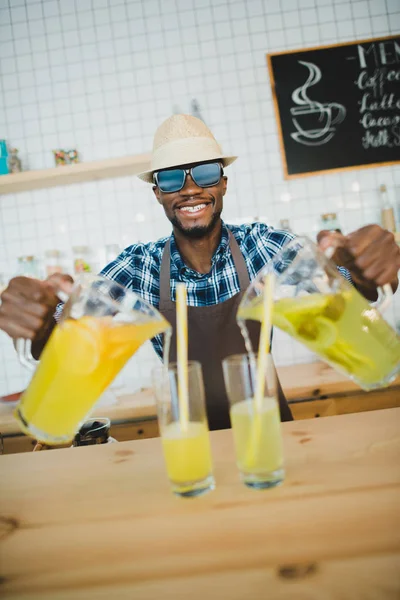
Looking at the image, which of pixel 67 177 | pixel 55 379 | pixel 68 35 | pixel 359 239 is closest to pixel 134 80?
pixel 68 35

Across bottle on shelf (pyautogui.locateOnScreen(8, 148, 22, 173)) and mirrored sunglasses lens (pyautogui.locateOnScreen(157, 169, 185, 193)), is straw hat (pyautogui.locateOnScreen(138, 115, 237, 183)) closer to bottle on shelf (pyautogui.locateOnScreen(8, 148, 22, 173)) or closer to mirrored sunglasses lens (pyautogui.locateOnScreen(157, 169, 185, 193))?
mirrored sunglasses lens (pyautogui.locateOnScreen(157, 169, 185, 193))

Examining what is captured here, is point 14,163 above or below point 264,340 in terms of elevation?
above

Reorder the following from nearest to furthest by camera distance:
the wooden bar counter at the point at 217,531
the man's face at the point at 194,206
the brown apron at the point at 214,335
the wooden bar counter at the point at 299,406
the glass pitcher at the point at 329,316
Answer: the wooden bar counter at the point at 217,531 < the glass pitcher at the point at 329,316 < the brown apron at the point at 214,335 < the man's face at the point at 194,206 < the wooden bar counter at the point at 299,406

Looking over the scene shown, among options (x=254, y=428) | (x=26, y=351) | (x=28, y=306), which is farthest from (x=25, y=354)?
(x=254, y=428)

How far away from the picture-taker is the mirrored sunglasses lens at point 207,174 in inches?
63.9

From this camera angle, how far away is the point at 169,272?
1.63m

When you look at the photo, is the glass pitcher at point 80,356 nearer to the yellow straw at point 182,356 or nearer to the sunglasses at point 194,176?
the yellow straw at point 182,356

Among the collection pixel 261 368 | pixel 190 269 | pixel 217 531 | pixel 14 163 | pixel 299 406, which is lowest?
pixel 299 406

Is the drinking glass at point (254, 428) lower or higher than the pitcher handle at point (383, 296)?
lower

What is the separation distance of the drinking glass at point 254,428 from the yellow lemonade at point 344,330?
4.2 inches

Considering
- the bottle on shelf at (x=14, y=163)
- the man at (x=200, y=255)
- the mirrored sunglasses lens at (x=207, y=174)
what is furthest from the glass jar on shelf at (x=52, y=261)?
the mirrored sunglasses lens at (x=207, y=174)

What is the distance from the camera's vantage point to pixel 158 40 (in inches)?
108

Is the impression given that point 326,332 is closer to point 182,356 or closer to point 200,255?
point 182,356

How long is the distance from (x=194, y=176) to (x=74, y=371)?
1018 millimetres
